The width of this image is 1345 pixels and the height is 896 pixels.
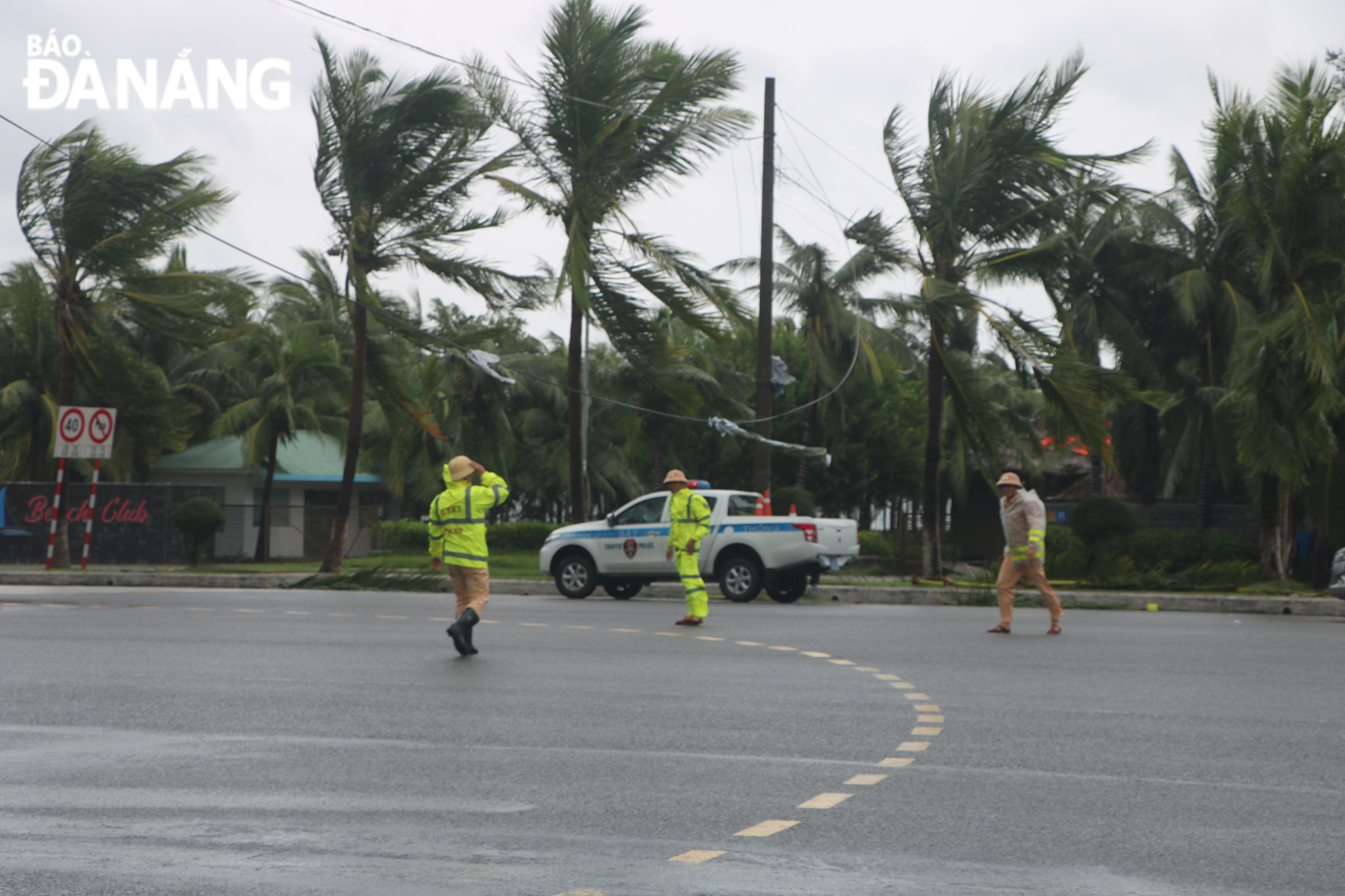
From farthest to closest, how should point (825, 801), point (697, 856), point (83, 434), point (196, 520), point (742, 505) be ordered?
point (196, 520) → point (83, 434) → point (742, 505) → point (825, 801) → point (697, 856)

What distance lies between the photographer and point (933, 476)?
84.5 ft

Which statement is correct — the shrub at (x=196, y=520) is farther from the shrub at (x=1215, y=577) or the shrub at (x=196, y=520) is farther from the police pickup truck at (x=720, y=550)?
the shrub at (x=1215, y=577)

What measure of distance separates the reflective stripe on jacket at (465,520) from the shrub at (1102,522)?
14.3 meters

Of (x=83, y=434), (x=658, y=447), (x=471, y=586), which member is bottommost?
(x=471, y=586)

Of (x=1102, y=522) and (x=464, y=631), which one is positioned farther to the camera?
(x=1102, y=522)

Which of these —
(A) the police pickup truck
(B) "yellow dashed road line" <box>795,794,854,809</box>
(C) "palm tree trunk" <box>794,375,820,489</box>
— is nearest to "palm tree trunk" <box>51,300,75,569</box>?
(A) the police pickup truck

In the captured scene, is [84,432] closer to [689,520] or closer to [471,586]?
[689,520]

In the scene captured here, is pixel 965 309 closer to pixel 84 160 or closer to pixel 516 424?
pixel 84 160

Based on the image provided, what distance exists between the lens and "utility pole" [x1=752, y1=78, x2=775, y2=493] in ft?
75.7

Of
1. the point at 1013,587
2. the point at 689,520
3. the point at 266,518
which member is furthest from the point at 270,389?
the point at 1013,587

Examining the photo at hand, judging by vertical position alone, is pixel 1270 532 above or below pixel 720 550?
above

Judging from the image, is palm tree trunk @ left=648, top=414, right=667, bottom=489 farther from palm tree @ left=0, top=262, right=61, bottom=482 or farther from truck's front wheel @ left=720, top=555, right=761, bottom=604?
truck's front wheel @ left=720, top=555, right=761, bottom=604

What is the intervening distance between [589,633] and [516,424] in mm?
33716

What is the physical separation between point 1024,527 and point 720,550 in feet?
19.9
